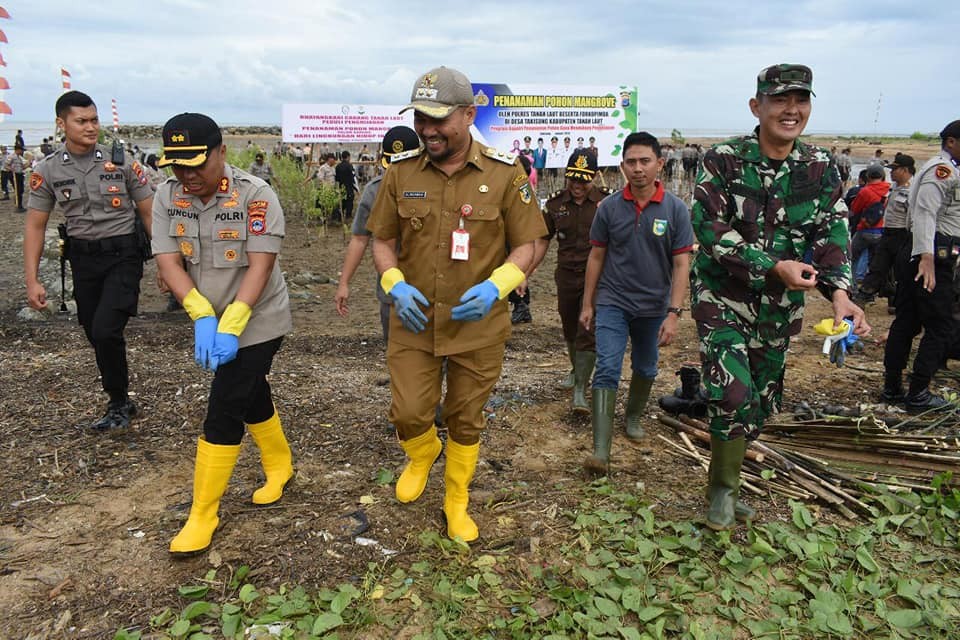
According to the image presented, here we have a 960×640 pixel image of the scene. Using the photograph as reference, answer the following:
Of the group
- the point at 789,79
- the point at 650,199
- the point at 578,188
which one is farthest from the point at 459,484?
the point at 578,188

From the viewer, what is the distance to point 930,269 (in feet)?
16.4

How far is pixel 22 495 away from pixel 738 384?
3800 mm

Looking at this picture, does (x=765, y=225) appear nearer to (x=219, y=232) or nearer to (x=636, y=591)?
(x=636, y=591)

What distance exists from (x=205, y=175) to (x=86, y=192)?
185cm

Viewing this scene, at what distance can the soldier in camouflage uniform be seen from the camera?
9.87ft

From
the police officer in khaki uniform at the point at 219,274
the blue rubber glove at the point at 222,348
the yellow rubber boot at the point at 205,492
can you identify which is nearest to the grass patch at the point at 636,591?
the yellow rubber boot at the point at 205,492

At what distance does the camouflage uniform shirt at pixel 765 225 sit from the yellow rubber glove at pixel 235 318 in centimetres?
214

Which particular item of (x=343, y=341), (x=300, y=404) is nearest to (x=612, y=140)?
(x=343, y=341)

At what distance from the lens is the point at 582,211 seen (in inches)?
202

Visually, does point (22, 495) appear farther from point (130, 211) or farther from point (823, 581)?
point (823, 581)

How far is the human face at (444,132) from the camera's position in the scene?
113 inches

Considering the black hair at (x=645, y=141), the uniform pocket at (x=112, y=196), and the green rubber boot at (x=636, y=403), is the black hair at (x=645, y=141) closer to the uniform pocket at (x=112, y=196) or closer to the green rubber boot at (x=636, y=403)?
the green rubber boot at (x=636, y=403)

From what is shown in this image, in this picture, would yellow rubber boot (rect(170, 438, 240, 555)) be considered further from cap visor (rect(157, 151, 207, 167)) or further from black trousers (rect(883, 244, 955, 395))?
black trousers (rect(883, 244, 955, 395))

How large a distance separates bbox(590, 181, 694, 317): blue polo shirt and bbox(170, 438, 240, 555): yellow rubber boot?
250 cm
